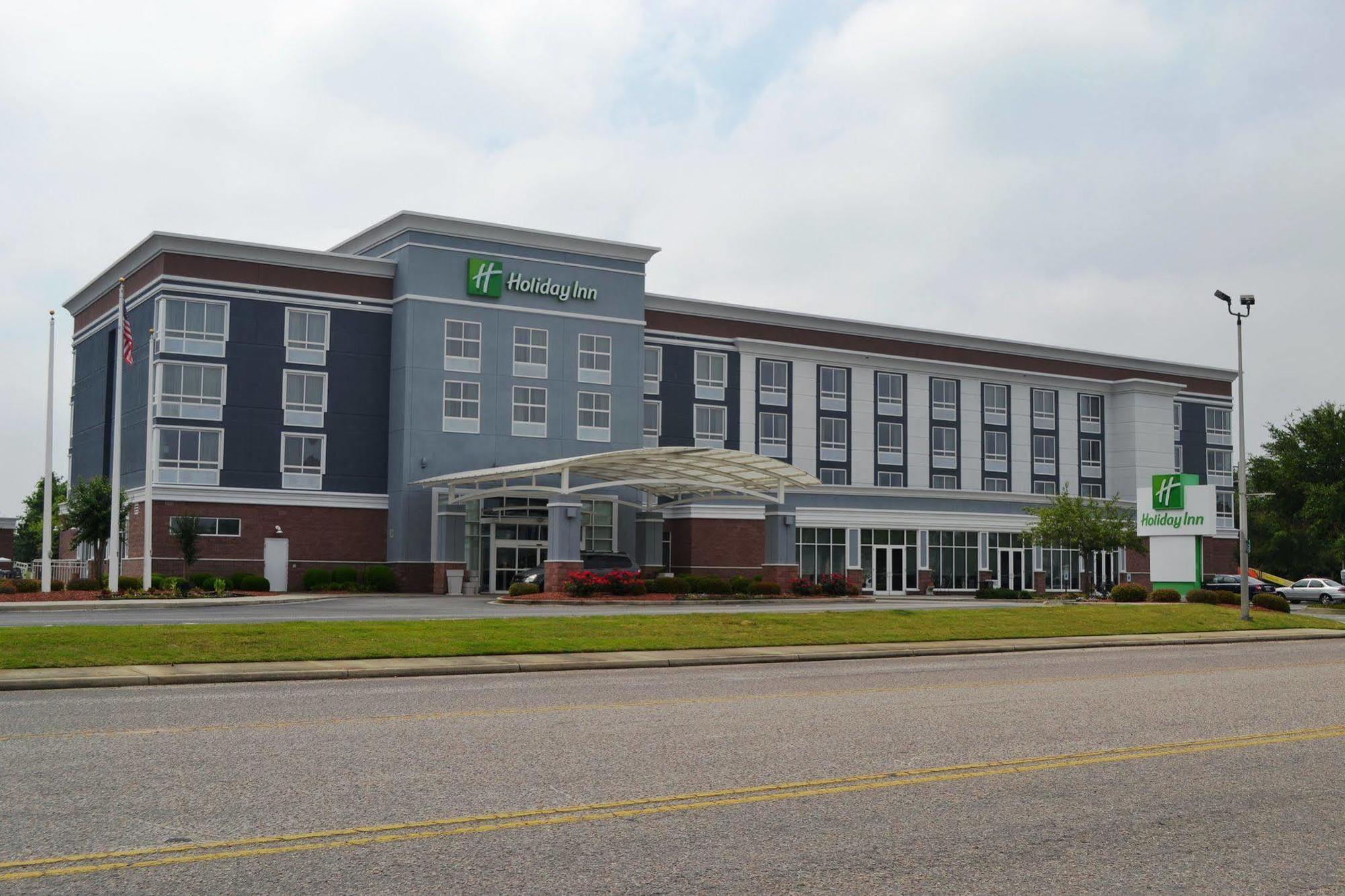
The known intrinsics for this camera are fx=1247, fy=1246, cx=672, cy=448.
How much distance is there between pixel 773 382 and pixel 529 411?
16073 millimetres

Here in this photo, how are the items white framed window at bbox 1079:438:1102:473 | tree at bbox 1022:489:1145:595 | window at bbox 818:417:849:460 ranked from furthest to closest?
white framed window at bbox 1079:438:1102:473, window at bbox 818:417:849:460, tree at bbox 1022:489:1145:595

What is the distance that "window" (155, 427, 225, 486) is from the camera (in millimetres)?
51188

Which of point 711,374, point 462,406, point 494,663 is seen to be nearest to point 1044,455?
point 711,374

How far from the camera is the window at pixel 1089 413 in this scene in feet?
257

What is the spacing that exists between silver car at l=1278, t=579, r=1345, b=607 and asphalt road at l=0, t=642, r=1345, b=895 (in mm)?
57117

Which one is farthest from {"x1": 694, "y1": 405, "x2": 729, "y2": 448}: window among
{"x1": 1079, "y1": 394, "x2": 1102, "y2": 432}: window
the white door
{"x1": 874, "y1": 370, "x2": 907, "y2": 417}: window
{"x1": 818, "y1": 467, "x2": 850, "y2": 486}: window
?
{"x1": 1079, "y1": 394, "x2": 1102, "y2": 432}: window

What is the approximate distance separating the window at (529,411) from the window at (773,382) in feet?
47.3

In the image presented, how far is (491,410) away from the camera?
55.9 meters

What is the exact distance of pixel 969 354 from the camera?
73750 mm

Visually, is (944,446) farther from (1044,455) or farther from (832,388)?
(832,388)

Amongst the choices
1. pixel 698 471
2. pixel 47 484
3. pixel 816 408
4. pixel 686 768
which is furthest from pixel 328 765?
pixel 816 408

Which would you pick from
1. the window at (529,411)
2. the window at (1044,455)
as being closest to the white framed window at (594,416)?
the window at (529,411)

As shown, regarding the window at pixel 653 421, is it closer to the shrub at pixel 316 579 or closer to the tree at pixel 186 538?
the shrub at pixel 316 579

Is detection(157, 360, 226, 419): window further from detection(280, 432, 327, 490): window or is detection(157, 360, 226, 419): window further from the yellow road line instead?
the yellow road line
